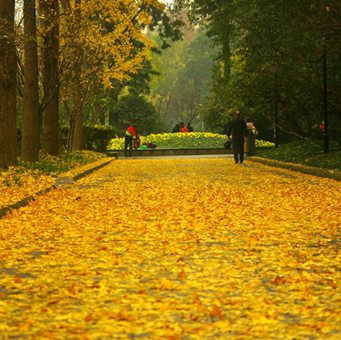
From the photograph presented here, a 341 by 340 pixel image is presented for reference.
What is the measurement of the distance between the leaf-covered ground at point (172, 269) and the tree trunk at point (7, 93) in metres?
6.31

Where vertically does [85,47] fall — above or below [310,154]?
above

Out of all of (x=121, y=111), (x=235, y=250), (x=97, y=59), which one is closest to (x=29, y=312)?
(x=235, y=250)

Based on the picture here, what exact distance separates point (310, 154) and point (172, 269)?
19.2m

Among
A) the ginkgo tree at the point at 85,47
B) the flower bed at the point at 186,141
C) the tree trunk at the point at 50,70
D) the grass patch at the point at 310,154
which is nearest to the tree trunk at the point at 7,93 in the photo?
the tree trunk at the point at 50,70

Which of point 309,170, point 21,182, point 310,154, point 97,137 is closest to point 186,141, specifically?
point 97,137

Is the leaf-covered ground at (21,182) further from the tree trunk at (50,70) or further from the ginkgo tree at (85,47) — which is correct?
the ginkgo tree at (85,47)

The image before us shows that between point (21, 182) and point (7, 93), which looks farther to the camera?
point (7, 93)

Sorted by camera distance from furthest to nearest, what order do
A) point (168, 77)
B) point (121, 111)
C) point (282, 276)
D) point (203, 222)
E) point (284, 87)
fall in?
1. point (168, 77)
2. point (121, 111)
3. point (284, 87)
4. point (203, 222)
5. point (282, 276)

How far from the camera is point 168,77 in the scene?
100 meters

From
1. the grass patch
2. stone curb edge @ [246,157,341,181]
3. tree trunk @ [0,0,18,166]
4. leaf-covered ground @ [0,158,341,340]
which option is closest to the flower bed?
the grass patch

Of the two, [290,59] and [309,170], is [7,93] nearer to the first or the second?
[309,170]

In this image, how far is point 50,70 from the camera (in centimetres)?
2464

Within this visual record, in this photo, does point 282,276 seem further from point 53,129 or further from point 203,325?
point 53,129

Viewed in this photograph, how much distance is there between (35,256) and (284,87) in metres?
23.8
